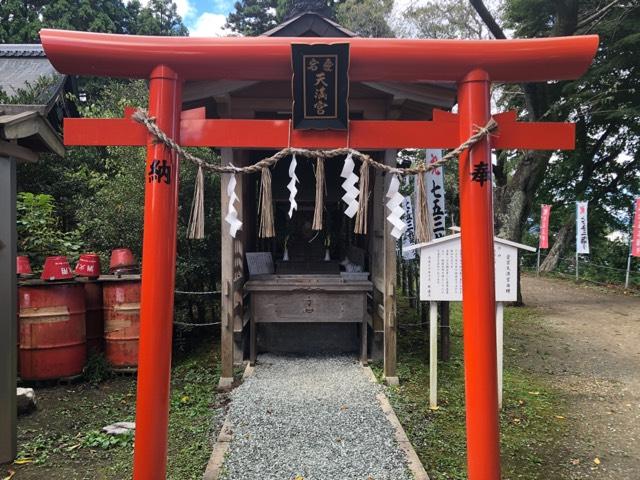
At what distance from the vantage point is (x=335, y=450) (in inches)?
146

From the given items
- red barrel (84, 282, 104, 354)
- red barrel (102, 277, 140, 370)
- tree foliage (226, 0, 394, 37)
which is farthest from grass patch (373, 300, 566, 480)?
tree foliage (226, 0, 394, 37)

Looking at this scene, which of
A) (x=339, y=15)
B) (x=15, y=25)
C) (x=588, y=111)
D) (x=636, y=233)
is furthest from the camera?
(x=339, y=15)

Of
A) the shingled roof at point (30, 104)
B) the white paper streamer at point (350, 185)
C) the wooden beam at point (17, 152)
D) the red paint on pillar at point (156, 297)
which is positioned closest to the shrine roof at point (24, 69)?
the shingled roof at point (30, 104)

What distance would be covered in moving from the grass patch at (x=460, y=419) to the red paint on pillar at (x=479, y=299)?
923 mm

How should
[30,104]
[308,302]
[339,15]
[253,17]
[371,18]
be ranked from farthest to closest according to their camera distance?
[253,17], [339,15], [371,18], [30,104], [308,302]

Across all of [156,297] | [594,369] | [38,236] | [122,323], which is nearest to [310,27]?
[156,297]

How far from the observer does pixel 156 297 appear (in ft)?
8.90

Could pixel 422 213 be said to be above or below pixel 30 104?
below

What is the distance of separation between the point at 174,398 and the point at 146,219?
310 cm

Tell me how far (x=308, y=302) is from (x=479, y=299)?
11.7 feet

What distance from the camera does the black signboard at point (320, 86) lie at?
2.73m

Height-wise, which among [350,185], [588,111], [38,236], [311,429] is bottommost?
[311,429]

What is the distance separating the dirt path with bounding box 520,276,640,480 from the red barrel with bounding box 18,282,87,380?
5532 mm

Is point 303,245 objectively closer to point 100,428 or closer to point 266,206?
point 100,428
